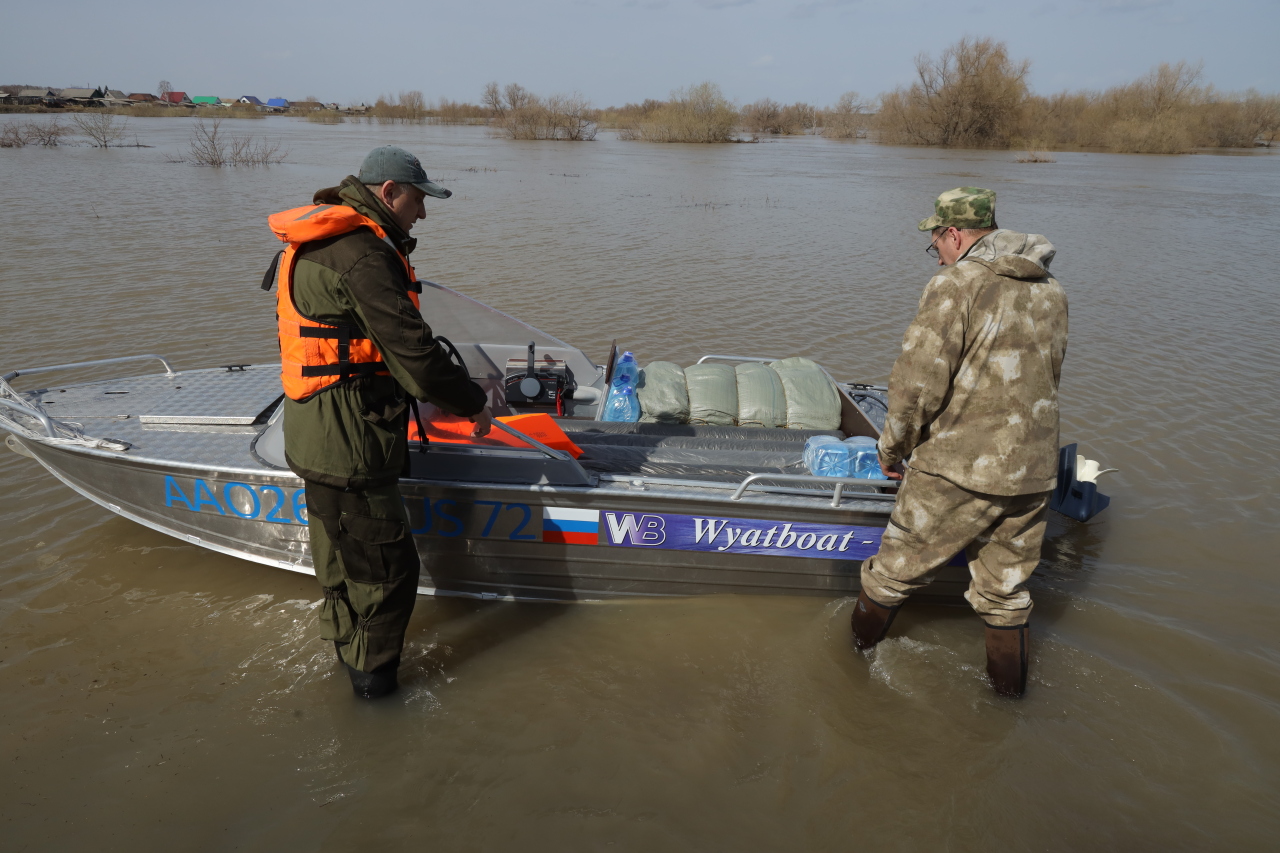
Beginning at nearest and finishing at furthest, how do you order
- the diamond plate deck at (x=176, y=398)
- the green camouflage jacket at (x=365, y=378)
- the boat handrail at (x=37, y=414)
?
the green camouflage jacket at (x=365, y=378)
the boat handrail at (x=37, y=414)
the diamond plate deck at (x=176, y=398)

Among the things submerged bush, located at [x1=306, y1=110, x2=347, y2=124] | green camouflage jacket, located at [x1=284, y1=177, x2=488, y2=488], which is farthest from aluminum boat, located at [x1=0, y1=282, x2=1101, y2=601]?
submerged bush, located at [x1=306, y1=110, x2=347, y2=124]

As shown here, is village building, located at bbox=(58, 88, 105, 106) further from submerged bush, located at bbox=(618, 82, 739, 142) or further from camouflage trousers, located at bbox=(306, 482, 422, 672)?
camouflage trousers, located at bbox=(306, 482, 422, 672)

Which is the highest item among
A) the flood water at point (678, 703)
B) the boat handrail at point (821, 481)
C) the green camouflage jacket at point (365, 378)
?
the green camouflage jacket at point (365, 378)

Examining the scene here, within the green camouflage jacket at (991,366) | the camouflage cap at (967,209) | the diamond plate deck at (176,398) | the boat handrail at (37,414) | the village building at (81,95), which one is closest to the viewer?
the green camouflage jacket at (991,366)

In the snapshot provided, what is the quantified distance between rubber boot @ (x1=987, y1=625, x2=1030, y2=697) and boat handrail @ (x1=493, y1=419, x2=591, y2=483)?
196 centimetres

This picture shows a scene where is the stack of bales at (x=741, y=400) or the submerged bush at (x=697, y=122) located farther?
the submerged bush at (x=697, y=122)

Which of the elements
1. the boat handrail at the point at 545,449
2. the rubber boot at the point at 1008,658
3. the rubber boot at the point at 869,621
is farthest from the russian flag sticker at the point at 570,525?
the rubber boot at the point at 1008,658

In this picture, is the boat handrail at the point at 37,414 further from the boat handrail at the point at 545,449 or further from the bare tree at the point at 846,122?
the bare tree at the point at 846,122

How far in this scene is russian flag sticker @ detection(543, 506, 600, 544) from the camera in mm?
3488

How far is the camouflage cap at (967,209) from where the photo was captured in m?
2.80

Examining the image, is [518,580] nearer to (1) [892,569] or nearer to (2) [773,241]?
(1) [892,569]

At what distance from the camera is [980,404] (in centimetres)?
279

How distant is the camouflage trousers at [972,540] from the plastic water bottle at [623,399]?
1.80 m

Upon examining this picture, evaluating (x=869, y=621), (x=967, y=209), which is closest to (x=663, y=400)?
(x=869, y=621)
